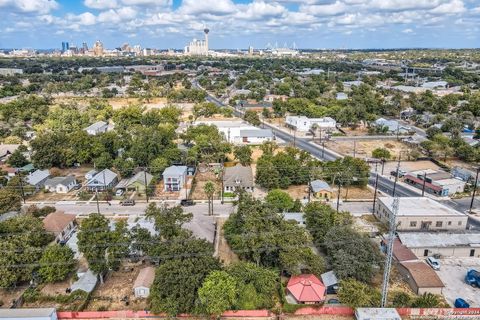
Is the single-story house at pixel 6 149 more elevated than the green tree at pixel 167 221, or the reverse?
the green tree at pixel 167 221

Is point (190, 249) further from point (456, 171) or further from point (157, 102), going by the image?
point (157, 102)

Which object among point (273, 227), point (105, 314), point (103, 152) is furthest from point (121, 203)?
point (273, 227)

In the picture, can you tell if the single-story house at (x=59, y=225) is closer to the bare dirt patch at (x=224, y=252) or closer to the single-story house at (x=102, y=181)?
the single-story house at (x=102, y=181)

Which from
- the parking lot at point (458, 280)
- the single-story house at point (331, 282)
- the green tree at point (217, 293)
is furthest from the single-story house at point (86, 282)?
the parking lot at point (458, 280)

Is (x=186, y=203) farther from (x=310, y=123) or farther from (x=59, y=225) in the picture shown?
(x=310, y=123)

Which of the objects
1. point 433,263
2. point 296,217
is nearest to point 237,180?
point 296,217

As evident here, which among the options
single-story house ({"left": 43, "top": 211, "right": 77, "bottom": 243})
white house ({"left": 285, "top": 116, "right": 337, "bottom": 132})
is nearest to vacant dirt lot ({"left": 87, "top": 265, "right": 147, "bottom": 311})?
single-story house ({"left": 43, "top": 211, "right": 77, "bottom": 243})
